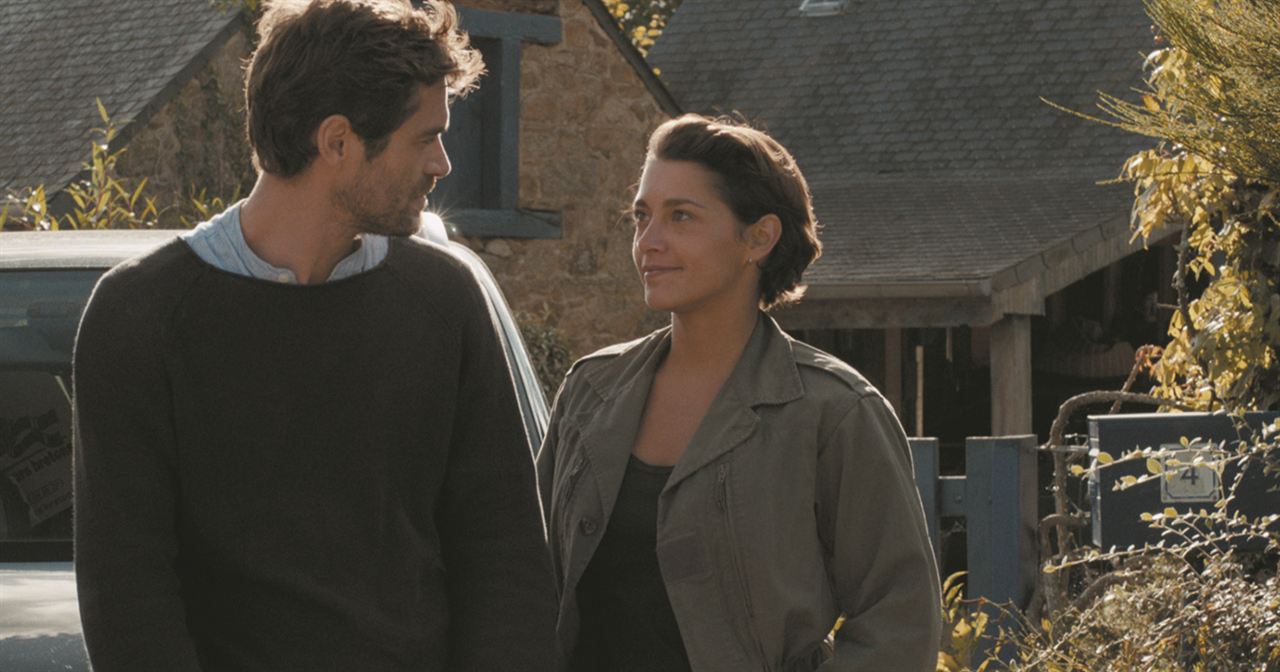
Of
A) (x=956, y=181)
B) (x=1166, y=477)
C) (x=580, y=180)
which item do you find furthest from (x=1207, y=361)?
(x=956, y=181)

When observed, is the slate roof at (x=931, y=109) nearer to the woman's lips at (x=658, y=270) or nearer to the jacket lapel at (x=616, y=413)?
the jacket lapel at (x=616, y=413)

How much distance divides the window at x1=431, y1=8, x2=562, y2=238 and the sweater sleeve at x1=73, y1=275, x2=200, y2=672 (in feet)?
34.8

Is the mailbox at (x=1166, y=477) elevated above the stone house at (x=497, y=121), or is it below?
below

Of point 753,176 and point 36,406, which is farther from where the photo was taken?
point 36,406

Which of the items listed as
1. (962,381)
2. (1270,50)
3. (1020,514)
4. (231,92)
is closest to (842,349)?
(962,381)

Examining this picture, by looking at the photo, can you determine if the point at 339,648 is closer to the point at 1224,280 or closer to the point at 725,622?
the point at 725,622

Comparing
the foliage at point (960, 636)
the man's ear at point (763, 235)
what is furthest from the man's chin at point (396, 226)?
the foliage at point (960, 636)

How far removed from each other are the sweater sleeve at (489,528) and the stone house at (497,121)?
9611 millimetres

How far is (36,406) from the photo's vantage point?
382 cm

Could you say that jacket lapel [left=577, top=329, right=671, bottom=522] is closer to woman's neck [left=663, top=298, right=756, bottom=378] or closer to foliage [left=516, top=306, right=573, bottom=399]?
woman's neck [left=663, top=298, right=756, bottom=378]

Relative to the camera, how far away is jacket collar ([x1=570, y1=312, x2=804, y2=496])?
324 centimetres

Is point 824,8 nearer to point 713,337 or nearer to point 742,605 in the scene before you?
point 713,337

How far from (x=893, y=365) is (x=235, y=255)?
1605 centimetres

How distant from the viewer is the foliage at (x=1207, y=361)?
523 centimetres
